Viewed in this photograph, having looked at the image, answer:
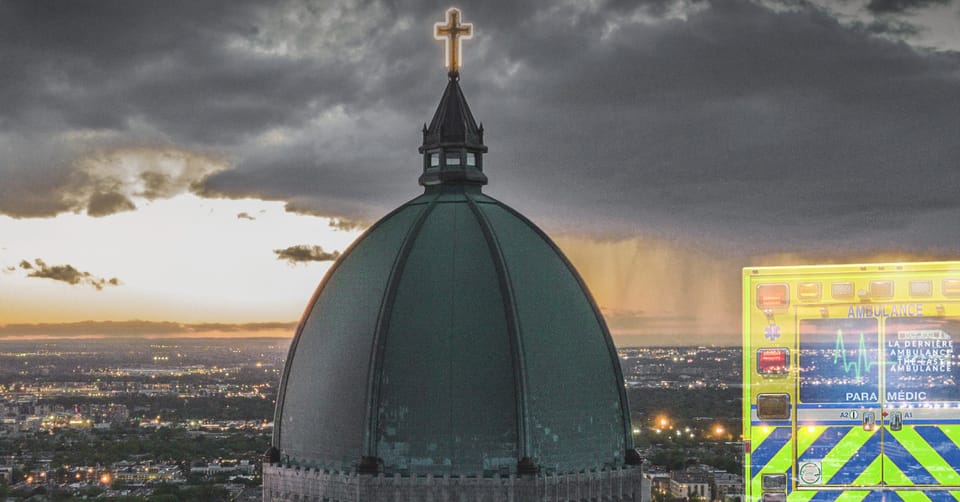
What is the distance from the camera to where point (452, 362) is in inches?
1211

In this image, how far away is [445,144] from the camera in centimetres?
3612

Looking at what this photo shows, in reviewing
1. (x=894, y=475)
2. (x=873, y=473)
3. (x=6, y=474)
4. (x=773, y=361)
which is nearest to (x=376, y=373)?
(x=773, y=361)

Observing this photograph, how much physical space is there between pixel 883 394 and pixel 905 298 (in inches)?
60.1

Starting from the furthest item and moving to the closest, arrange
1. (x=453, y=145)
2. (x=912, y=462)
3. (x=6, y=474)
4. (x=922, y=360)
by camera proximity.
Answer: (x=6, y=474) < (x=453, y=145) < (x=912, y=462) < (x=922, y=360)

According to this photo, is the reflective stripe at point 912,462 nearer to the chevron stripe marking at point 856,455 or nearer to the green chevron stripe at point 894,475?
the green chevron stripe at point 894,475

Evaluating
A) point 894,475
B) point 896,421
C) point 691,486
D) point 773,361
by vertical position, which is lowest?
point 691,486

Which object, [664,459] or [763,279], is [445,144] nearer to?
[763,279]

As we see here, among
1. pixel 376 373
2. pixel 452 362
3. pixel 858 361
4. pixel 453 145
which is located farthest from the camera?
pixel 453 145

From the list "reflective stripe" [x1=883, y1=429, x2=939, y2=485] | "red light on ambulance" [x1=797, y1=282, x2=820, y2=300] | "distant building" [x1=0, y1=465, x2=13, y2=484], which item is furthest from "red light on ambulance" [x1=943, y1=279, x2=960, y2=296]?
"distant building" [x1=0, y1=465, x2=13, y2=484]

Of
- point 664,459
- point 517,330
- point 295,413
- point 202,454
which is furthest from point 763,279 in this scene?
point 202,454

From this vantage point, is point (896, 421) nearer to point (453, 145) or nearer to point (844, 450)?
point (844, 450)

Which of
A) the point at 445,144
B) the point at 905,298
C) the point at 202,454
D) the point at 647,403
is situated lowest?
the point at 202,454

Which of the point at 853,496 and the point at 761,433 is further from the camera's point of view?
the point at 761,433

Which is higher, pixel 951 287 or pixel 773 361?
pixel 951 287
